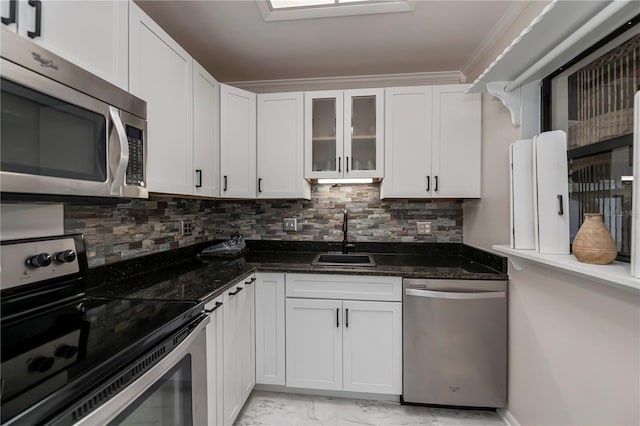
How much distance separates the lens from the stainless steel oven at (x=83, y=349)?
0.62m

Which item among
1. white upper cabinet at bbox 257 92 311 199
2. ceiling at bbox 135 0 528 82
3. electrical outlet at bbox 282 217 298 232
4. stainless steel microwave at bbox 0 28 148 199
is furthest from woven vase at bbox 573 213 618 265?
electrical outlet at bbox 282 217 298 232

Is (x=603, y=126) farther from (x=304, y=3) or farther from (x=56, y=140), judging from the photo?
(x=56, y=140)

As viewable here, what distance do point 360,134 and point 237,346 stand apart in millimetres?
1698

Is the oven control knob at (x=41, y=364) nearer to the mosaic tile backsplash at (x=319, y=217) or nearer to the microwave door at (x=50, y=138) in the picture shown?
the microwave door at (x=50, y=138)

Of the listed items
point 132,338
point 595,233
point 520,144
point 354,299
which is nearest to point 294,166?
point 354,299

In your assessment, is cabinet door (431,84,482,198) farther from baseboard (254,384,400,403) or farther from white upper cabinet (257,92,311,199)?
baseboard (254,384,400,403)

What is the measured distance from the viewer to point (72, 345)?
79cm

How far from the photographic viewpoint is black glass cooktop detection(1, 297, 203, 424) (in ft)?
1.90

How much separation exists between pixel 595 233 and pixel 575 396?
73 cm

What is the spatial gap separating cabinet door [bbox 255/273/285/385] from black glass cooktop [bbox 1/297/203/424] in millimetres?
800

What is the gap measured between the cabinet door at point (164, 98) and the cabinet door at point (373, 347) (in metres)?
1.32


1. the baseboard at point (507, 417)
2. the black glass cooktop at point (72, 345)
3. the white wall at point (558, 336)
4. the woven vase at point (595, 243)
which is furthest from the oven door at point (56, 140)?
the baseboard at point (507, 417)

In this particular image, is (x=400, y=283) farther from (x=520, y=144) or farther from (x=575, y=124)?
(x=575, y=124)

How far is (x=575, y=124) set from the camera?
1.32m
